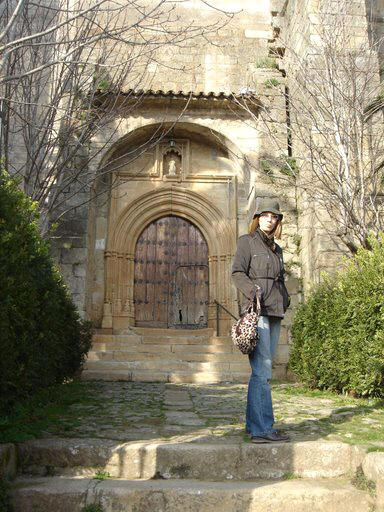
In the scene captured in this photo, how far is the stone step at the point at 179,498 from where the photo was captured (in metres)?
2.68

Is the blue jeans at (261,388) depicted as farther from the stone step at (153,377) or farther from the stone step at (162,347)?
the stone step at (162,347)

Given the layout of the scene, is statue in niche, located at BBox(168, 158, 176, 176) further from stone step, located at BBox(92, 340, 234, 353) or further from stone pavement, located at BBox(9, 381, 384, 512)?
stone pavement, located at BBox(9, 381, 384, 512)

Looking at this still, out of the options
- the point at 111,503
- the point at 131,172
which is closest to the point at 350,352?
the point at 111,503

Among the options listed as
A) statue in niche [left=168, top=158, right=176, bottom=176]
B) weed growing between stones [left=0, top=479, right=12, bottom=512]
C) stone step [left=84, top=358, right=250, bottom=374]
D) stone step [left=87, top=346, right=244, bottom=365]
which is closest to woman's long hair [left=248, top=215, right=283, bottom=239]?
weed growing between stones [left=0, top=479, right=12, bottom=512]

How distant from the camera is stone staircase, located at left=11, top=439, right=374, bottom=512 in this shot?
8.91 feet

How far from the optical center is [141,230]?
1103cm

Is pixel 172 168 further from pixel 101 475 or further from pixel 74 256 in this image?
pixel 101 475

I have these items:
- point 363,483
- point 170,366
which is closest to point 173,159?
point 170,366

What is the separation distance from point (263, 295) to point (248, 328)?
1.01ft

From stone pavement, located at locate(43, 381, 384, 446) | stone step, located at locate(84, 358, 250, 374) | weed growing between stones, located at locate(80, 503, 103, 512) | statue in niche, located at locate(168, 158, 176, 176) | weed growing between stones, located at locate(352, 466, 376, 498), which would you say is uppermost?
statue in niche, located at locate(168, 158, 176, 176)

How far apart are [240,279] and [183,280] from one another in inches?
294

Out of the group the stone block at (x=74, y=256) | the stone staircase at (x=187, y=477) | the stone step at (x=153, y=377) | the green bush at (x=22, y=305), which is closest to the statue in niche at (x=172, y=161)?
the stone block at (x=74, y=256)

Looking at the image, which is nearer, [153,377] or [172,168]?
[153,377]

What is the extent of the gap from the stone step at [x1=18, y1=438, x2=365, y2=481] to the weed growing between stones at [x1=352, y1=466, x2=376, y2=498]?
101 mm
